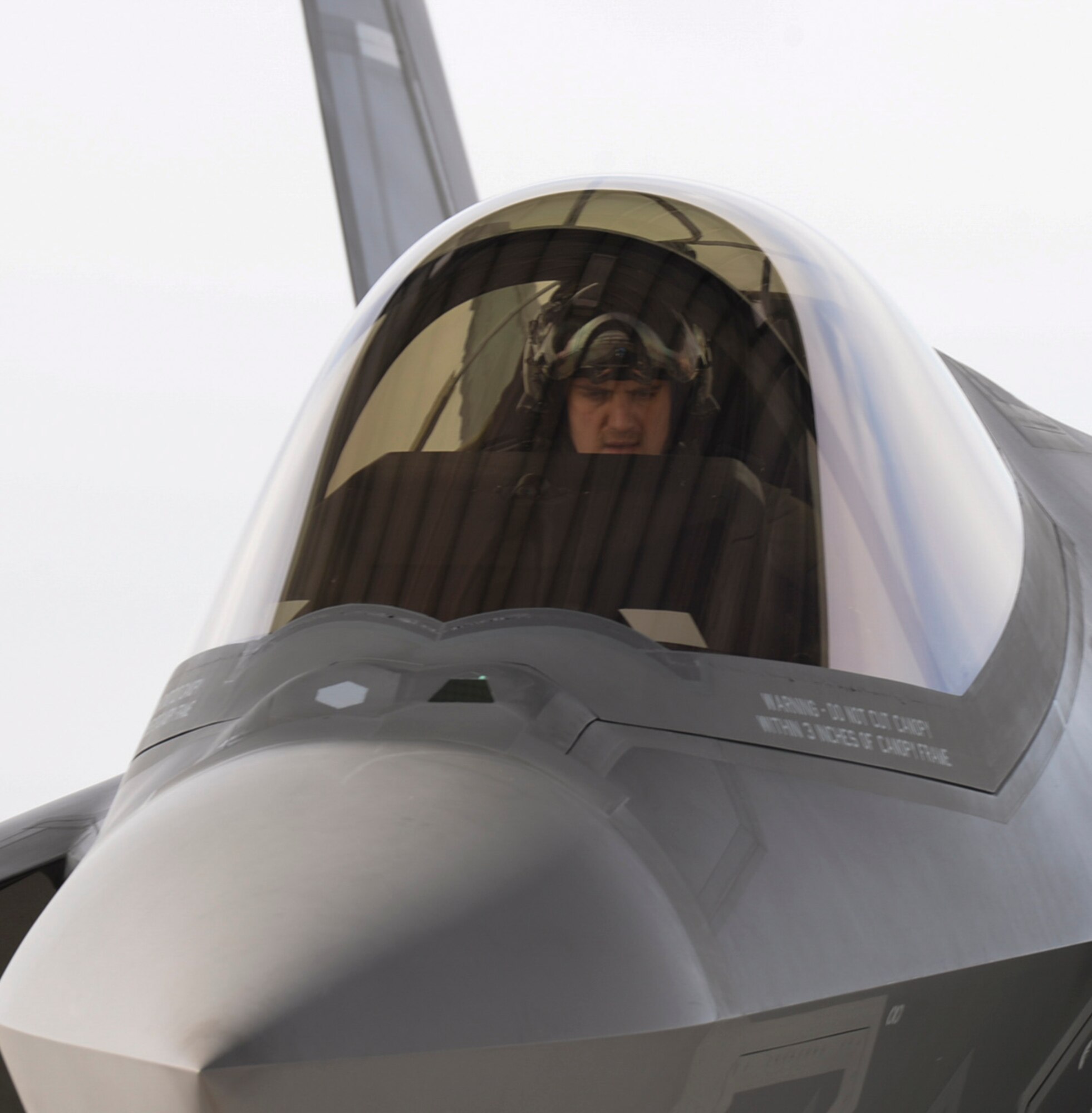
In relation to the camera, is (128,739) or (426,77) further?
(128,739)

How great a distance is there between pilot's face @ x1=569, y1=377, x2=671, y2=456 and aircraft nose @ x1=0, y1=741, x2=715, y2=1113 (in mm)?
632

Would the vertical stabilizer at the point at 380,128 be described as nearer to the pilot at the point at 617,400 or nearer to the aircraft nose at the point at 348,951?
the pilot at the point at 617,400

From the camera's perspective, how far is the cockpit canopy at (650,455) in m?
1.47

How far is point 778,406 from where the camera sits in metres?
1.62

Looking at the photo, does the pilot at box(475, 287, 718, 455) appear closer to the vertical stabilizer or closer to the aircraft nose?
the aircraft nose

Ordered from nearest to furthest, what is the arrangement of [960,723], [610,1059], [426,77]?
[610,1059] < [960,723] < [426,77]

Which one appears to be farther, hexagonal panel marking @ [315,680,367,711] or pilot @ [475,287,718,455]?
pilot @ [475,287,718,455]

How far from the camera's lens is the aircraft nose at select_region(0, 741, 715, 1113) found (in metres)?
0.87

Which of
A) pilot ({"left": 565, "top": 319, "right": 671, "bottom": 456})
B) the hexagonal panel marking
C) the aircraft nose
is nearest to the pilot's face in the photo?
pilot ({"left": 565, "top": 319, "right": 671, "bottom": 456})

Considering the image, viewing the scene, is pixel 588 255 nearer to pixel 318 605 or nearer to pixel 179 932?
pixel 318 605

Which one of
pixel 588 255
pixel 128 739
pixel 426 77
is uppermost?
pixel 426 77

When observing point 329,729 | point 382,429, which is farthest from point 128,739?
point 329,729

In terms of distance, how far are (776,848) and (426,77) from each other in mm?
5640

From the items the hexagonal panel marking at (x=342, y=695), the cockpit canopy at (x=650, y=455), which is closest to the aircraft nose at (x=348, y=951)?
the hexagonal panel marking at (x=342, y=695)
